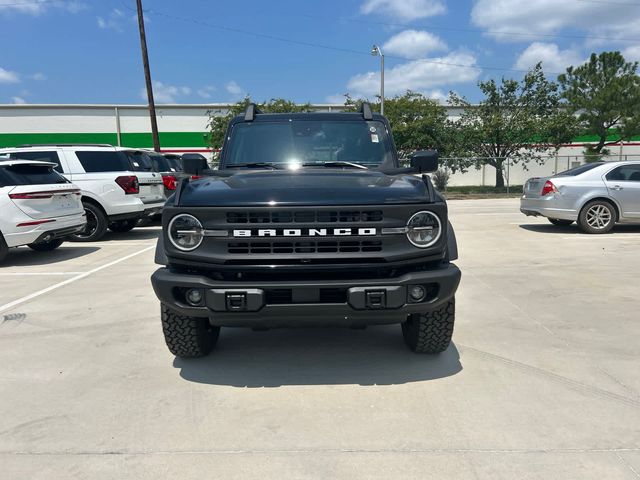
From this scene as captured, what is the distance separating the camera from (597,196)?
1034 cm

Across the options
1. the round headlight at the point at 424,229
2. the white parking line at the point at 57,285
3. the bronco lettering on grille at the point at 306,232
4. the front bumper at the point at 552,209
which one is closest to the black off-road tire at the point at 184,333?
the bronco lettering on grille at the point at 306,232

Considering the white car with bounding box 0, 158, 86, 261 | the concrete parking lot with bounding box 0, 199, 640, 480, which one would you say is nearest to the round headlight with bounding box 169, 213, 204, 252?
the concrete parking lot with bounding box 0, 199, 640, 480

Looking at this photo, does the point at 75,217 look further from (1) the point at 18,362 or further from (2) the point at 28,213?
(1) the point at 18,362

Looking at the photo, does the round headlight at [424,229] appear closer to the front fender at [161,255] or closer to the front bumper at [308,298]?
the front bumper at [308,298]

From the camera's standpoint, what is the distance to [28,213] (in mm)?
7969

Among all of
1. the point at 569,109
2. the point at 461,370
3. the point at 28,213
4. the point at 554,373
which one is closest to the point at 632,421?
the point at 554,373

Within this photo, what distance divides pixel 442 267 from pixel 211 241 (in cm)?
148

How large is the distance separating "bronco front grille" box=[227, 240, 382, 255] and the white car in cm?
612

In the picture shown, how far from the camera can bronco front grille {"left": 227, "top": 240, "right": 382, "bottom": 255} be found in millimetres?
3236

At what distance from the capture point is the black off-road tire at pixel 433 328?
3.76 meters

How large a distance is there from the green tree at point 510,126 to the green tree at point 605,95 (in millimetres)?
1368

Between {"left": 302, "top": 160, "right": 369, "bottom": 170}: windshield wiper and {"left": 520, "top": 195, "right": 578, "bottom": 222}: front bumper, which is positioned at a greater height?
{"left": 302, "top": 160, "right": 369, "bottom": 170}: windshield wiper

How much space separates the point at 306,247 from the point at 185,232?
0.77 meters

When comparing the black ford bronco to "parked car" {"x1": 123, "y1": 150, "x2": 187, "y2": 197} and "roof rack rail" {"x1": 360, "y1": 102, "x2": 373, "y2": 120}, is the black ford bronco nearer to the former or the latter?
"roof rack rail" {"x1": 360, "y1": 102, "x2": 373, "y2": 120}
